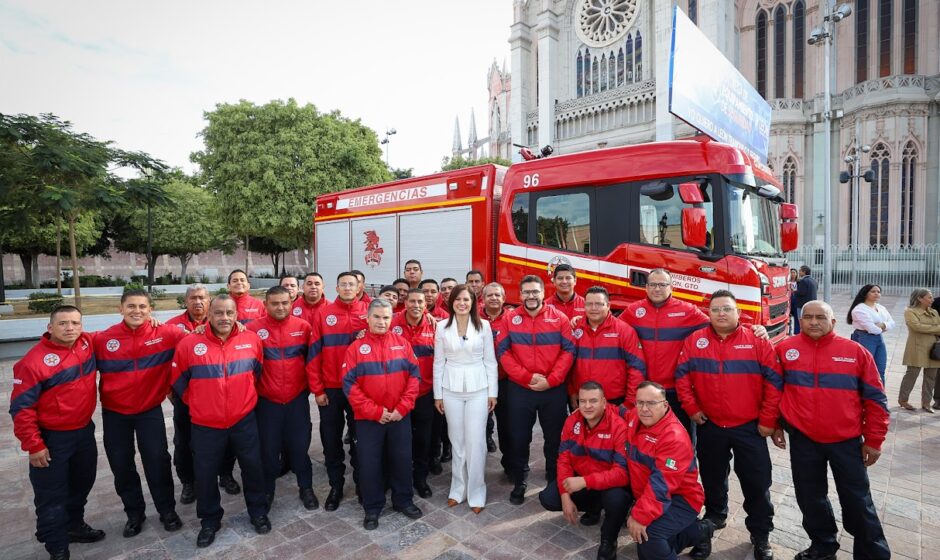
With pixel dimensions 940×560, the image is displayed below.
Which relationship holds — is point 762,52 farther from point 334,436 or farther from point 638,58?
point 334,436

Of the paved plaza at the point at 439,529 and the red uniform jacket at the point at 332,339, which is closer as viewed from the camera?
the paved plaza at the point at 439,529

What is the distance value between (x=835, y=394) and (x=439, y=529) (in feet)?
9.42

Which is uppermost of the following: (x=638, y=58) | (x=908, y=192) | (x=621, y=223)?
(x=638, y=58)

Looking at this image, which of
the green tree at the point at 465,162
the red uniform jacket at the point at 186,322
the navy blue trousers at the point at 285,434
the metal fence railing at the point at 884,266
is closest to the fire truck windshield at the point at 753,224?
the navy blue trousers at the point at 285,434

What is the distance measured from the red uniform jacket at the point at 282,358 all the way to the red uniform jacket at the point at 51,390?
114 cm

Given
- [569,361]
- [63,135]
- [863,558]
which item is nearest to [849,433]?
[863,558]

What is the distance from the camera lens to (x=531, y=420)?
4301mm

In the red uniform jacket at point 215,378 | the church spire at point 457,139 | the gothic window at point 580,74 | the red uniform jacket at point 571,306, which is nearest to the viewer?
the red uniform jacket at point 215,378

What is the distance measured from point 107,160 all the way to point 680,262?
15065mm

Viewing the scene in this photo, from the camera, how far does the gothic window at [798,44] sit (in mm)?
27719

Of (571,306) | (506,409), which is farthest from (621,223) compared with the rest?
(506,409)

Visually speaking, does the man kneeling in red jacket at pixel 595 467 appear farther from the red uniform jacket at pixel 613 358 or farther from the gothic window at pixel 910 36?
the gothic window at pixel 910 36

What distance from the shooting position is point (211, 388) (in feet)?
11.8

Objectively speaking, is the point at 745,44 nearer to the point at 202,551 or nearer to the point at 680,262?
the point at 680,262
